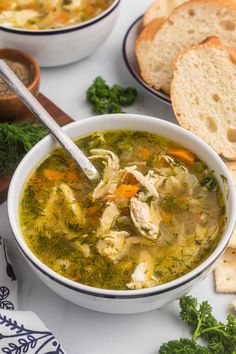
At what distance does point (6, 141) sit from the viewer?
11.1 ft

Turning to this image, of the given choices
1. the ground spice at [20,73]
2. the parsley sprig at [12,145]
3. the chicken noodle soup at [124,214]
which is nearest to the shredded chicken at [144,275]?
the chicken noodle soup at [124,214]

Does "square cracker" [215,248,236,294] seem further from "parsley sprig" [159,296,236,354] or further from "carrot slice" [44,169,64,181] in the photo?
"carrot slice" [44,169,64,181]

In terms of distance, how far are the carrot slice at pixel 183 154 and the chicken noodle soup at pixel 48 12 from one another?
1.43 m

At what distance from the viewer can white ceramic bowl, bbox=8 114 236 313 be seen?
2.53 meters

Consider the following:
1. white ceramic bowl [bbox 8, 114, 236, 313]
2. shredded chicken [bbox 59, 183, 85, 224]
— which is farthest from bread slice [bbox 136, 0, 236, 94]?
shredded chicken [bbox 59, 183, 85, 224]

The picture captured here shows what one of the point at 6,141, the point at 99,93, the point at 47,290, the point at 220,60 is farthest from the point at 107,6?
the point at 47,290

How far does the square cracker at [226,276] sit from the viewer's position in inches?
118

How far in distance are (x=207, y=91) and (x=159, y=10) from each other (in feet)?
2.76

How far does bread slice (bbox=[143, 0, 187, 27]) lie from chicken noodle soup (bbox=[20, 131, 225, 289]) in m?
1.24

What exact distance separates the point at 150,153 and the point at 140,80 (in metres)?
0.84

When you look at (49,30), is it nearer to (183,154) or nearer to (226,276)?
(183,154)

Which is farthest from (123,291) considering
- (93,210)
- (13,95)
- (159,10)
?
(159,10)

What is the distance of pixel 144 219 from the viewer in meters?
2.76

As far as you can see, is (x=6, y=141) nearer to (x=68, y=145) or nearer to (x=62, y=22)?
(x=68, y=145)
